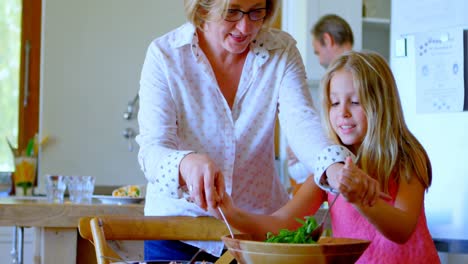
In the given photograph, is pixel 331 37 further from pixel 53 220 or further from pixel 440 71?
pixel 53 220

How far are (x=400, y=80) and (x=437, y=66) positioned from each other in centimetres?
17

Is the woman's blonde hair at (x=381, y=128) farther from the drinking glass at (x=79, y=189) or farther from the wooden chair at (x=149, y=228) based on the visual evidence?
the drinking glass at (x=79, y=189)

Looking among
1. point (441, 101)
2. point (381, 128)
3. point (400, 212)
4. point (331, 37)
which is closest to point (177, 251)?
point (400, 212)

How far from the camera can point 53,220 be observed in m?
2.10

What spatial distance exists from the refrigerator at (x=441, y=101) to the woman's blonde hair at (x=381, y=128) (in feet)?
2.69

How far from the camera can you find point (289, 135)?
1.52 m

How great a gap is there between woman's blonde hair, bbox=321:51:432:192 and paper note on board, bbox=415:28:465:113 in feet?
2.67

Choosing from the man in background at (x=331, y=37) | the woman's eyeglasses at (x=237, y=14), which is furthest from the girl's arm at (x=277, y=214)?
the man in background at (x=331, y=37)

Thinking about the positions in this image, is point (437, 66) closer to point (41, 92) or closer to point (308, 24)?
point (308, 24)

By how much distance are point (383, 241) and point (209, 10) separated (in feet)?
2.05

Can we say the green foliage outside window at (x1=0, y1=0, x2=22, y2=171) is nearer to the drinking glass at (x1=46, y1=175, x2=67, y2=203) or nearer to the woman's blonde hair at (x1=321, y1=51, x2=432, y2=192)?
the drinking glass at (x1=46, y1=175, x2=67, y2=203)

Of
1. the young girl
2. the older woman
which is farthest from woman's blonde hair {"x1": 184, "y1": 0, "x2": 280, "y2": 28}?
the young girl

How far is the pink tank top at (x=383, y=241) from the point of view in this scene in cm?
166

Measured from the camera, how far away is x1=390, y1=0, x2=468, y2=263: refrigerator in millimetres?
2523
